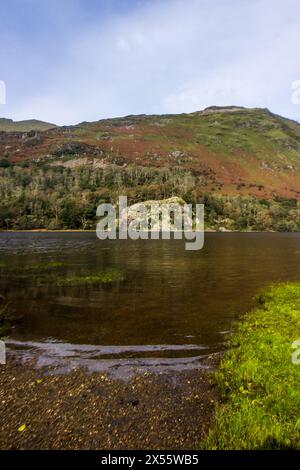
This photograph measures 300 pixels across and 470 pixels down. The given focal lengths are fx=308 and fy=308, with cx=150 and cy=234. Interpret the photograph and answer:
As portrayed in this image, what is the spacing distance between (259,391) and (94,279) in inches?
1029

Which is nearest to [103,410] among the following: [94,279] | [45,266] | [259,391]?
[259,391]

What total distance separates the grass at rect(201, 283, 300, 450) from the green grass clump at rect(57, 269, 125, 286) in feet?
63.6

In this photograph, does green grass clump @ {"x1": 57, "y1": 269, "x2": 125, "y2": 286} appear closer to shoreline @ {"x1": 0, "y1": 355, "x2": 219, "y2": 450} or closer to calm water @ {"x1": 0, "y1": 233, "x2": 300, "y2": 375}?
calm water @ {"x1": 0, "y1": 233, "x2": 300, "y2": 375}

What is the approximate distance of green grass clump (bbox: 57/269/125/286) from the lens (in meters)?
32.7

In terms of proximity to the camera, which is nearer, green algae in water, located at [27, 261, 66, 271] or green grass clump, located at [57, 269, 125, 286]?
green grass clump, located at [57, 269, 125, 286]

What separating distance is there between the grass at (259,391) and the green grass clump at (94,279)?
1937 cm

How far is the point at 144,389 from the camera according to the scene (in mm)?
10812

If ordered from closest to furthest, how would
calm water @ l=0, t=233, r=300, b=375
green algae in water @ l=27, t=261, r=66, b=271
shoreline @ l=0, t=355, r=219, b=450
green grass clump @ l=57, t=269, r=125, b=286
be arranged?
shoreline @ l=0, t=355, r=219, b=450, calm water @ l=0, t=233, r=300, b=375, green grass clump @ l=57, t=269, r=125, b=286, green algae in water @ l=27, t=261, r=66, b=271

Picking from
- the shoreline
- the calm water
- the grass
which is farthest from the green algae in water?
the grass

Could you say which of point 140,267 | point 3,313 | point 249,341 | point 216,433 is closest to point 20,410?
point 216,433

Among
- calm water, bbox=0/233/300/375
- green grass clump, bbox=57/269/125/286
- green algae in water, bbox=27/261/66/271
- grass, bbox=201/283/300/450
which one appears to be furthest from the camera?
green algae in water, bbox=27/261/66/271

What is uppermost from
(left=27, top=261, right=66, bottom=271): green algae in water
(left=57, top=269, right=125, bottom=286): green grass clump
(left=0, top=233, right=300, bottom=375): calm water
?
(left=27, top=261, right=66, bottom=271): green algae in water

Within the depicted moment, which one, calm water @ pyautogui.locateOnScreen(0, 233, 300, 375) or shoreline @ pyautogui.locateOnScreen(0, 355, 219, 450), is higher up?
shoreline @ pyautogui.locateOnScreen(0, 355, 219, 450)

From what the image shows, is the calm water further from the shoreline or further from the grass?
the grass
